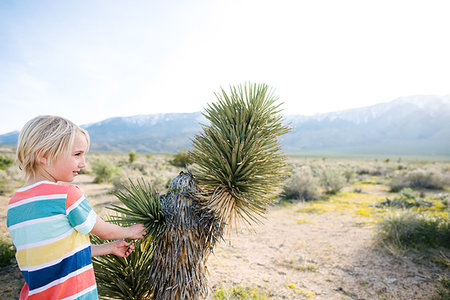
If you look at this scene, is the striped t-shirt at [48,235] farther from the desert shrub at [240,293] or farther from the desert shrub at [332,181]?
the desert shrub at [332,181]

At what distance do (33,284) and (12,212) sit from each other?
1.49 feet

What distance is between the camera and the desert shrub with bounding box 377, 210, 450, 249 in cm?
560

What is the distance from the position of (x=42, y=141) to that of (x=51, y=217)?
0.48 metres

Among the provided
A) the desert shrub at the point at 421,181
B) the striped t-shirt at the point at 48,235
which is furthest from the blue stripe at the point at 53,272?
the desert shrub at the point at 421,181

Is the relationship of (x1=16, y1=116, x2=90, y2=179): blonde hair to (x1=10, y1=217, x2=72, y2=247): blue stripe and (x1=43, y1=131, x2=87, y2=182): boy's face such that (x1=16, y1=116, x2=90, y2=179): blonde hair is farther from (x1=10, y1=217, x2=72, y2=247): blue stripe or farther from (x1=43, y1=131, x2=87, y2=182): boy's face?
(x1=10, y1=217, x2=72, y2=247): blue stripe

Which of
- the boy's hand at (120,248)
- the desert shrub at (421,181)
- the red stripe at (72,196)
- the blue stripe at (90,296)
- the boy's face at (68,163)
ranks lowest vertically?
the desert shrub at (421,181)

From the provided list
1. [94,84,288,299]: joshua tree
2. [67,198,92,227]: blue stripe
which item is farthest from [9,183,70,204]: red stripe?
[94,84,288,299]: joshua tree

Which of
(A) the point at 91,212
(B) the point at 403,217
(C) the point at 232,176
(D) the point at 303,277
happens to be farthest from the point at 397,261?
(A) the point at 91,212

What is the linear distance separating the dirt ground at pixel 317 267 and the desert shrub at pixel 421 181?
7.46 metres

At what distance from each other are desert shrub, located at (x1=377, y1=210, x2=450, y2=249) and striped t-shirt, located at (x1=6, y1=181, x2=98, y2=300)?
6775 mm

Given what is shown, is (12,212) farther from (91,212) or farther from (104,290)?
(104,290)

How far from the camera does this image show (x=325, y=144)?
197625 mm

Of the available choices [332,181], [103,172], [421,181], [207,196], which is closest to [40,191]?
Result: [207,196]

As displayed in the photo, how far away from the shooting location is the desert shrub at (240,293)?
3.84 metres
